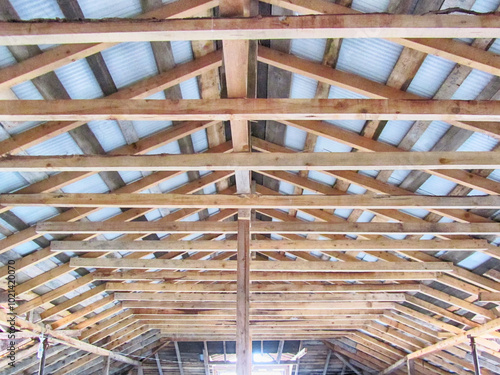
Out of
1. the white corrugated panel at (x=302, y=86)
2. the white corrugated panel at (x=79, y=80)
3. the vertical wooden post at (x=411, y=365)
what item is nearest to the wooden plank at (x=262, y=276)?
the white corrugated panel at (x=302, y=86)

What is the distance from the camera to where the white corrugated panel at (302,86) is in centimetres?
440

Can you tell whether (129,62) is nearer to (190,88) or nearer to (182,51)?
(182,51)

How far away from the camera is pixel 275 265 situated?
7230 mm

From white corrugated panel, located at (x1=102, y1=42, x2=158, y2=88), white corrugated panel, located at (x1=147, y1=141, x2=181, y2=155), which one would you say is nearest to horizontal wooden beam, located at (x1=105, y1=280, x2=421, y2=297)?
white corrugated panel, located at (x1=147, y1=141, x2=181, y2=155)

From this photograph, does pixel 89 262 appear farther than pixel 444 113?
Yes

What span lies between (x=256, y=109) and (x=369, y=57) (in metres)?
1.12

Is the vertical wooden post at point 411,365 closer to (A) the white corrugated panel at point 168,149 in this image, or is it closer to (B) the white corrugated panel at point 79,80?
(A) the white corrugated panel at point 168,149

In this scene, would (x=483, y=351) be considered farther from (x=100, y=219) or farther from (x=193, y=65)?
(x=193, y=65)

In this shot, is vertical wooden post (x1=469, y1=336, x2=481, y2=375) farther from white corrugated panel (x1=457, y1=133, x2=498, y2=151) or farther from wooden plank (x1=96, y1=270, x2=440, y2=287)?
white corrugated panel (x1=457, y1=133, x2=498, y2=151)

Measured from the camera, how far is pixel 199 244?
21.4 feet

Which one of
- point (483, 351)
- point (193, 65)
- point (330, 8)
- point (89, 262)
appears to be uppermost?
point (193, 65)

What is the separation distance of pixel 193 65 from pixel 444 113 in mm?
2204

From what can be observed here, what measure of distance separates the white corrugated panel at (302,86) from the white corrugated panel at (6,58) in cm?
246

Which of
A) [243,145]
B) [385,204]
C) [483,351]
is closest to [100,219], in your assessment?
[243,145]
